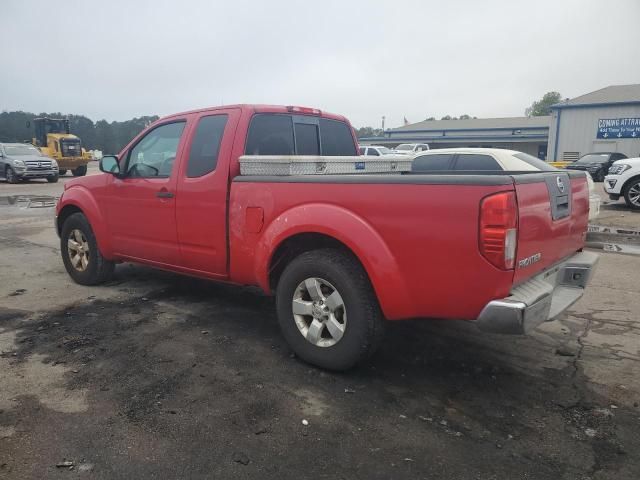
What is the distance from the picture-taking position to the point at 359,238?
3199 millimetres

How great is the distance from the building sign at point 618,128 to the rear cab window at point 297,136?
33.1 m

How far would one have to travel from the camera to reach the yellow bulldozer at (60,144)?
27.4m

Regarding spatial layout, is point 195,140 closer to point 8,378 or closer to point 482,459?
point 8,378

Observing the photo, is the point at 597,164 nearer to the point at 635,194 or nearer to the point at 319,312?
the point at 635,194

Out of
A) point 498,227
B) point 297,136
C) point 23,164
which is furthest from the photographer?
point 23,164

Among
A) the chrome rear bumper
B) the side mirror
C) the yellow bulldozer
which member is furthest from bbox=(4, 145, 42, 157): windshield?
the chrome rear bumper

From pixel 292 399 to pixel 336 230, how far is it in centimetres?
112

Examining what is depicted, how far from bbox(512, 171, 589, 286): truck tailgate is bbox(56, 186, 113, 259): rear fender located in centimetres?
418

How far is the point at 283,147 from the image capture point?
4543 millimetres

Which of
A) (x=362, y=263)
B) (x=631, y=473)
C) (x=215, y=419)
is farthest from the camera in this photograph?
(x=362, y=263)

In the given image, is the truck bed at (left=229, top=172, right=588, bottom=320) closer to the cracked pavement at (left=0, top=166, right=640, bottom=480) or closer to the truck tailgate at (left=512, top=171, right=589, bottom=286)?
the truck tailgate at (left=512, top=171, right=589, bottom=286)

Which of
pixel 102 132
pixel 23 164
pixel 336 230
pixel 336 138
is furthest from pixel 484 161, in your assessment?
pixel 102 132

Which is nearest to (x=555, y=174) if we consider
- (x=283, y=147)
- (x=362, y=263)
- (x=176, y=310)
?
(x=362, y=263)

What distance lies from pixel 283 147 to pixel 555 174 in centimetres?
228
